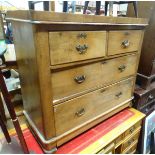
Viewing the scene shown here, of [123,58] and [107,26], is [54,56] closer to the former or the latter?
[107,26]

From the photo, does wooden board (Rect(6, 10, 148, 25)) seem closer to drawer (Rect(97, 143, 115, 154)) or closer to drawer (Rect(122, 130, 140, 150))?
drawer (Rect(97, 143, 115, 154))

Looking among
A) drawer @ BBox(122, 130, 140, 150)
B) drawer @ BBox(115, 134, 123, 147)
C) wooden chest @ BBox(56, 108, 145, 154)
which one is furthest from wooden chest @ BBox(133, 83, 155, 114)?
drawer @ BBox(115, 134, 123, 147)

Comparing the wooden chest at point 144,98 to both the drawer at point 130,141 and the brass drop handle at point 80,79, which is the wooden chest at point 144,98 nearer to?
the drawer at point 130,141

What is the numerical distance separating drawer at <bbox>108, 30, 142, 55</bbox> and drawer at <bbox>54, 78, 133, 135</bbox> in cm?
25

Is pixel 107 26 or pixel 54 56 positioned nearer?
pixel 54 56

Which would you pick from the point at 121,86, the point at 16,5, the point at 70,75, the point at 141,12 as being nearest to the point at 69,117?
the point at 70,75

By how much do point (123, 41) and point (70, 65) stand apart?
420 mm

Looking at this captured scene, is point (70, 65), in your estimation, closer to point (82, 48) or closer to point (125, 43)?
point (82, 48)

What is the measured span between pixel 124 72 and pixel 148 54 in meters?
0.33

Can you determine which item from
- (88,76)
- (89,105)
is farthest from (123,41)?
(89,105)

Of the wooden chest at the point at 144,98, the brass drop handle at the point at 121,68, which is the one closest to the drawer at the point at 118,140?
the wooden chest at the point at 144,98

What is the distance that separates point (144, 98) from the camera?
53.6 inches

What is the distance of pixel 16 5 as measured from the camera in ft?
6.66

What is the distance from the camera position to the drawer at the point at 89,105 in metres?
0.84
